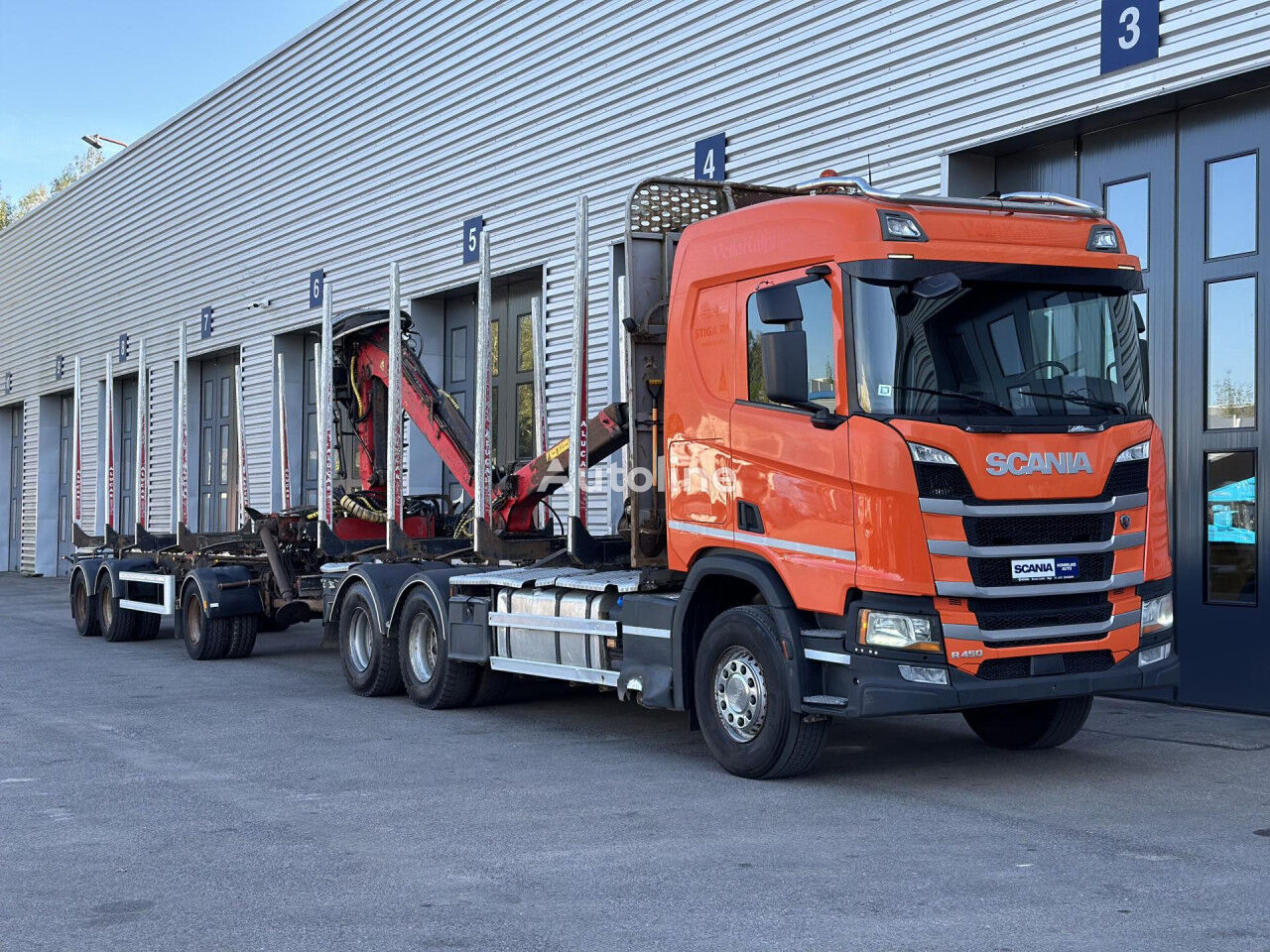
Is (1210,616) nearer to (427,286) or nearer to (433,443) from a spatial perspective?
(433,443)

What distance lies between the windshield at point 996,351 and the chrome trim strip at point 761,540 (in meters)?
0.77

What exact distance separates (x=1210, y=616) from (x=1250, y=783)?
10.4ft

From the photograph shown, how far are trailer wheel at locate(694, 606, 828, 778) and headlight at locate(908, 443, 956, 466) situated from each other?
1248mm

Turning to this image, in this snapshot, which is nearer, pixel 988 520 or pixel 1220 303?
pixel 988 520

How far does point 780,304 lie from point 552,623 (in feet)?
10.6

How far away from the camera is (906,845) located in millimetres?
6520

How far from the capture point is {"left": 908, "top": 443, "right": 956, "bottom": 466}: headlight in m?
7.35

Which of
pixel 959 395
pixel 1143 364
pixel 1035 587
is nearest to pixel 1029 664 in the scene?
pixel 1035 587

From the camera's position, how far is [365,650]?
12477mm

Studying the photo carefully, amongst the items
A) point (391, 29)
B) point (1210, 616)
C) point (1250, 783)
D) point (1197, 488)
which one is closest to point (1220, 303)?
point (1197, 488)

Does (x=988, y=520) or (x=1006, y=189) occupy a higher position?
(x=1006, y=189)

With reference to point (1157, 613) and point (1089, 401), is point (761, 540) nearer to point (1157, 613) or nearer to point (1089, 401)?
point (1089, 401)

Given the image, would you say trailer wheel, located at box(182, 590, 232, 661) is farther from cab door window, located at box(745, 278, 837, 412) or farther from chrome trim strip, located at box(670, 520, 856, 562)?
cab door window, located at box(745, 278, 837, 412)

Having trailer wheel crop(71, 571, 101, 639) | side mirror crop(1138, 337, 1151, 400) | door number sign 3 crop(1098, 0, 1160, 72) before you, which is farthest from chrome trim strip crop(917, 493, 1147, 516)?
trailer wheel crop(71, 571, 101, 639)
